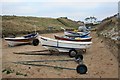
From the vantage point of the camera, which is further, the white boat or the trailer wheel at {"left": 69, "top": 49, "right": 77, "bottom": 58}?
the white boat

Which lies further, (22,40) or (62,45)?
(22,40)

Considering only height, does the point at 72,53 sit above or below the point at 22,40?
below

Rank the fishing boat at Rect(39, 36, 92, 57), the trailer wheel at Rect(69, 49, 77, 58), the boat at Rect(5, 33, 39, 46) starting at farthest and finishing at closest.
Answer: the boat at Rect(5, 33, 39, 46) → the fishing boat at Rect(39, 36, 92, 57) → the trailer wheel at Rect(69, 49, 77, 58)

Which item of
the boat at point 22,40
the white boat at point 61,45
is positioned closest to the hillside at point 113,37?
the white boat at point 61,45

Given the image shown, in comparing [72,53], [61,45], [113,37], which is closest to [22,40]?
[61,45]

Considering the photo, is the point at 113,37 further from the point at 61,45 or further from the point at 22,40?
the point at 22,40

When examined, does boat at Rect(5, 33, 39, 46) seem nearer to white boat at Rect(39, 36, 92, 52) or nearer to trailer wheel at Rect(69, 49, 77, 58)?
white boat at Rect(39, 36, 92, 52)

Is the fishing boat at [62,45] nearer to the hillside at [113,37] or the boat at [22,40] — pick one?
the hillside at [113,37]

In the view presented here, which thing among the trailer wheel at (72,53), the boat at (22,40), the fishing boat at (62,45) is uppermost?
the boat at (22,40)

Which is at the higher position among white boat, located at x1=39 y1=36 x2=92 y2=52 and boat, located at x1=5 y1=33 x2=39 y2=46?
boat, located at x1=5 y1=33 x2=39 y2=46

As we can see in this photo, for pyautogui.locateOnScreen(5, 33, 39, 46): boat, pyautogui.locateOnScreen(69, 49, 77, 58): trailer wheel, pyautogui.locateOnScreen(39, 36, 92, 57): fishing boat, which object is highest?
pyautogui.locateOnScreen(5, 33, 39, 46): boat

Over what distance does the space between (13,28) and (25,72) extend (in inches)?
1022

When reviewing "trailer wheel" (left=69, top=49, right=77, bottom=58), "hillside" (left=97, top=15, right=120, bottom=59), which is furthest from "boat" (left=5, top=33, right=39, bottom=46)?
"hillside" (left=97, top=15, right=120, bottom=59)

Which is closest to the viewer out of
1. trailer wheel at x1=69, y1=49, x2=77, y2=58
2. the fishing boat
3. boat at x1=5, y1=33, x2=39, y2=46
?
trailer wheel at x1=69, y1=49, x2=77, y2=58
